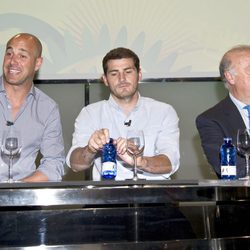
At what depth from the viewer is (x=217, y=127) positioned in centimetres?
285

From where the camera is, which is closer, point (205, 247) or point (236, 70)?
point (205, 247)

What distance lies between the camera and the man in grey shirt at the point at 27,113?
9.37 ft

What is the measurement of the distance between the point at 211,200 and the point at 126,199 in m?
0.29

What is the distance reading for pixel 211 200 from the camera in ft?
5.82

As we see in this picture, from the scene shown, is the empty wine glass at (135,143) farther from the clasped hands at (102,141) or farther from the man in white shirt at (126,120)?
the man in white shirt at (126,120)

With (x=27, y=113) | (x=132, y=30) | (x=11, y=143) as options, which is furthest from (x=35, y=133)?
(x=132, y=30)

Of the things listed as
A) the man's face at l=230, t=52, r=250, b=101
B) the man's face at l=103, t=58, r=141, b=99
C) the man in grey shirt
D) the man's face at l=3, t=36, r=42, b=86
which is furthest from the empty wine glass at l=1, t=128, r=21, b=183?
the man's face at l=230, t=52, r=250, b=101

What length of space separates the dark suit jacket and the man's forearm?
603 mm

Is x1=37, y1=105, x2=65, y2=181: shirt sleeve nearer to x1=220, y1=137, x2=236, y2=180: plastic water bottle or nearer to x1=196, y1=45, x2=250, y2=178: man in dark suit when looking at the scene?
x1=196, y1=45, x2=250, y2=178: man in dark suit

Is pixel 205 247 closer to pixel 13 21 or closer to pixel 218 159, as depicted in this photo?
pixel 218 159

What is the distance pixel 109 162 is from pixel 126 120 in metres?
0.75

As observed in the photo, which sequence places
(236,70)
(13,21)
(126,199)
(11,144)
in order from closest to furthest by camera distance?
(126,199)
(11,144)
(236,70)
(13,21)

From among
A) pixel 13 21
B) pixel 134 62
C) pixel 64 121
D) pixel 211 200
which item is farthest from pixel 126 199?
pixel 13 21

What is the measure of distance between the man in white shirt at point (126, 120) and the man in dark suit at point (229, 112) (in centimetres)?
17
